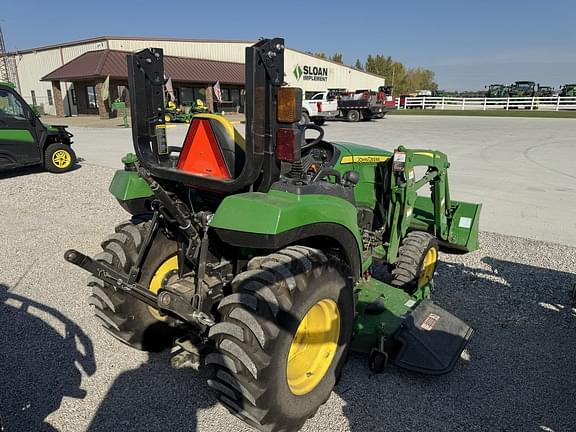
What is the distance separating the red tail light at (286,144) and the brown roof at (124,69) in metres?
24.8

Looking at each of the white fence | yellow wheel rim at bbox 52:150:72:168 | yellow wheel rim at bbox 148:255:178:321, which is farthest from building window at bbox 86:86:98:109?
yellow wheel rim at bbox 148:255:178:321

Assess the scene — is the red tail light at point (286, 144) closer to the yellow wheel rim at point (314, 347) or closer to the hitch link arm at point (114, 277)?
the yellow wheel rim at point (314, 347)

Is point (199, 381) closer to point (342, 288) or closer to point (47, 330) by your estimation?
point (342, 288)

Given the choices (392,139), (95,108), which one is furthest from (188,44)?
(392,139)

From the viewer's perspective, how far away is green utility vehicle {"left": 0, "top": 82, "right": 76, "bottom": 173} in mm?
8930

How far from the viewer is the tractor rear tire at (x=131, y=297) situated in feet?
9.22

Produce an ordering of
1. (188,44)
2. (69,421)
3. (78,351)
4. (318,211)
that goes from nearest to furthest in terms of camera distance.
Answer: (318,211), (69,421), (78,351), (188,44)

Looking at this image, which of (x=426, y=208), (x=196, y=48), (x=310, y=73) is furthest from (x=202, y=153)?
(x=310, y=73)

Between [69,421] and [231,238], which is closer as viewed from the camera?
[231,238]

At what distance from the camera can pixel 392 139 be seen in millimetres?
16031

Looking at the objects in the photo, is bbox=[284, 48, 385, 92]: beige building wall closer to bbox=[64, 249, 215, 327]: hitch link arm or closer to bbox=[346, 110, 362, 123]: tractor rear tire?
bbox=[346, 110, 362, 123]: tractor rear tire

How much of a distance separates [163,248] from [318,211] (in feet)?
4.19

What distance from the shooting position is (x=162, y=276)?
309cm

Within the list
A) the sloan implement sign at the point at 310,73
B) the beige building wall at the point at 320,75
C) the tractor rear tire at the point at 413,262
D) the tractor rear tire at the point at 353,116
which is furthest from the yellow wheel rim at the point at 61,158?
the sloan implement sign at the point at 310,73
